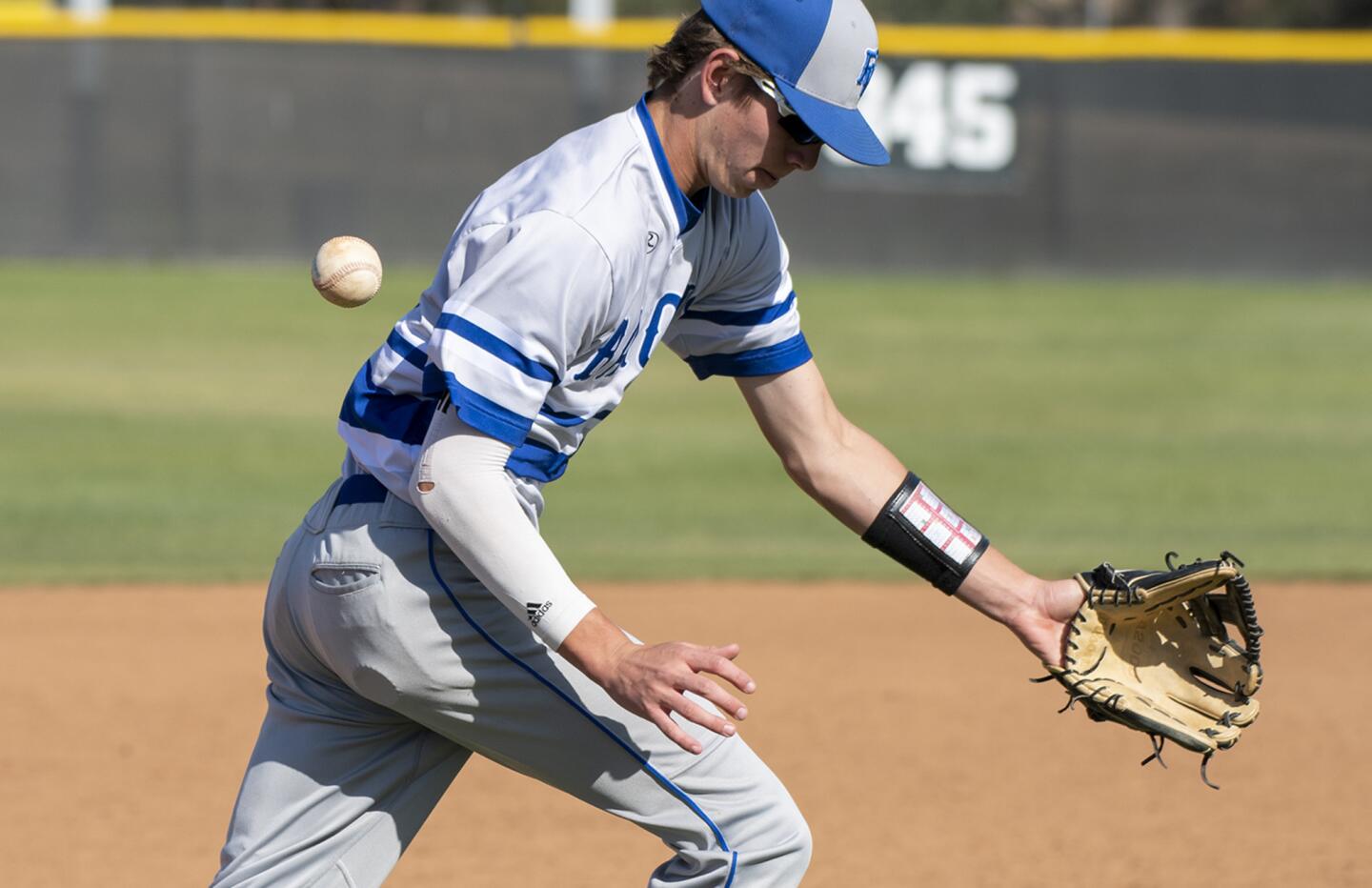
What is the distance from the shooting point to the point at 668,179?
2.76m

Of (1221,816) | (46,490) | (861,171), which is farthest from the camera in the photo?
(861,171)

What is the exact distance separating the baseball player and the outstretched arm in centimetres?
20

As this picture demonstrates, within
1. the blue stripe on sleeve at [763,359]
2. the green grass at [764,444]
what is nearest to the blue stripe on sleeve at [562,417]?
the blue stripe on sleeve at [763,359]

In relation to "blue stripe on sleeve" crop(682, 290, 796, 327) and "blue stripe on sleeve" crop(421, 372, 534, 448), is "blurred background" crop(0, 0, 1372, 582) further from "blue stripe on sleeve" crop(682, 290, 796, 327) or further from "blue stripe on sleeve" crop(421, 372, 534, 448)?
"blue stripe on sleeve" crop(421, 372, 534, 448)

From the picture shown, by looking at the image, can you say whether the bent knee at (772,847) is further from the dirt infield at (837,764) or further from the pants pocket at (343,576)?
the dirt infield at (837,764)

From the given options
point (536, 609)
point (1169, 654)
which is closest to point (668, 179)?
point (536, 609)

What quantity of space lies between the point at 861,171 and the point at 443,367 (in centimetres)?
1413

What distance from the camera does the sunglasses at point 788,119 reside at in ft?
8.86

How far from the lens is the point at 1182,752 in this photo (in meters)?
5.56

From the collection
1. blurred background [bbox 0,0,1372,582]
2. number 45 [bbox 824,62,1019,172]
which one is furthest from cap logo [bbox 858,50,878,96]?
number 45 [bbox 824,62,1019,172]

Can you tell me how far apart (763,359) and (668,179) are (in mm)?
546

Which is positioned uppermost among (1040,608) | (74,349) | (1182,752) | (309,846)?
(1040,608)

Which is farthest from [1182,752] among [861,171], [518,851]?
[861,171]

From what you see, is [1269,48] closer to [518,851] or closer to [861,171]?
[861,171]
